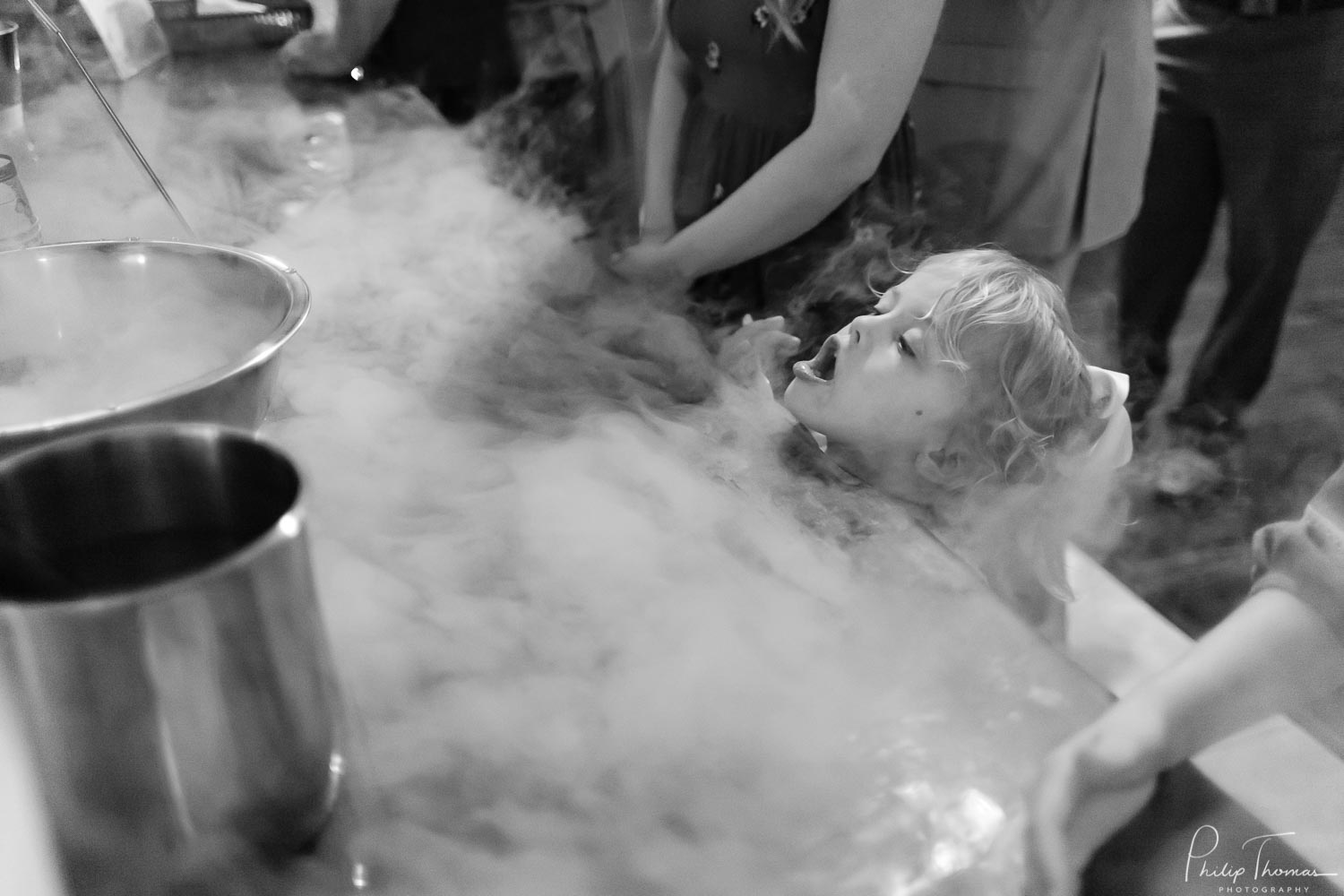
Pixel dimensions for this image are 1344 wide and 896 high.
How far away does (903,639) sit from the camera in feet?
1.78

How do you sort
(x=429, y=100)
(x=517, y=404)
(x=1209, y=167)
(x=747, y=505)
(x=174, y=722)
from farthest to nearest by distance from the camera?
(x=1209, y=167) → (x=429, y=100) → (x=517, y=404) → (x=747, y=505) → (x=174, y=722)

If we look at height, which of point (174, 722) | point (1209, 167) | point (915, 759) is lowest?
point (1209, 167)

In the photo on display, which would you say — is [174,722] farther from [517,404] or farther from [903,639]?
[517,404]

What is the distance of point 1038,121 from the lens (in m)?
1.35

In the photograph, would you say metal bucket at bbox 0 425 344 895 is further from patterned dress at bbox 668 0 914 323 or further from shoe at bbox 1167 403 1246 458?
shoe at bbox 1167 403 1246 458

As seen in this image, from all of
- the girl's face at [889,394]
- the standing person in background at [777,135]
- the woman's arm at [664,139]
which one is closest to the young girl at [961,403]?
the girl's face at [889,394]

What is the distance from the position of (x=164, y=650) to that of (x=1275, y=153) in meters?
1.92

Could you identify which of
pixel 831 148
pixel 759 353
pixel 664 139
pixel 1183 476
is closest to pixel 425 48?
pixel 664 139

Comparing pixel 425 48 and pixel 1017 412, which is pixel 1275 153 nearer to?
pixel 1017 412

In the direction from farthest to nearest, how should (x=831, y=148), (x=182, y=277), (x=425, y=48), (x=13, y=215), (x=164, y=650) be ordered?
(x=425, y=48) → (x=831, y=148) → (x=13, y=215) → (x=182, y=277) → (x=164, y=650)

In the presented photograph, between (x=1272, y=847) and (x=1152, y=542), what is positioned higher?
(x=1272, y=847)

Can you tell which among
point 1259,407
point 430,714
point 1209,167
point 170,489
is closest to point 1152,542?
point 1259,407

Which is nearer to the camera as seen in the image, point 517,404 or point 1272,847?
point 1272,847

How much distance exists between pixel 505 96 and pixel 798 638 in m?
1.33
